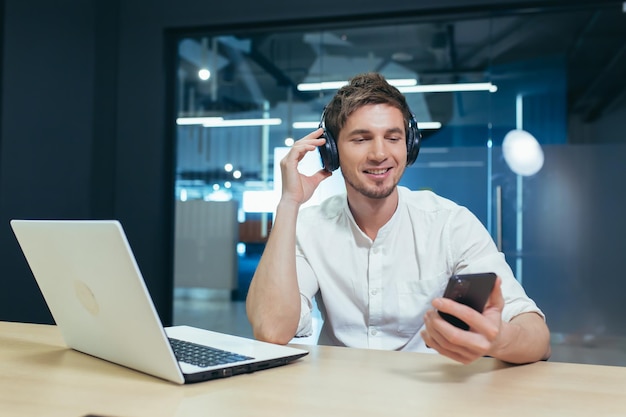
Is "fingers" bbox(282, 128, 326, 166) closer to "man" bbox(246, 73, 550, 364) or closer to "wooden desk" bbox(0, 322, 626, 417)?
"man" bbox(246, 73, 550, 364)

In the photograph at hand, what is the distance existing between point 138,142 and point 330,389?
9.43 ft

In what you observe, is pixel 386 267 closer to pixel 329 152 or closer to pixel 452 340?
pixel 329 152

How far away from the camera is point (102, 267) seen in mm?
842

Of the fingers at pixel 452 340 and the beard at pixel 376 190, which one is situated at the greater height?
the beard at pixel 376 190

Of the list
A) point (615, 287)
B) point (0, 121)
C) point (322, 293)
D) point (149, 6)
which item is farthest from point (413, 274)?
point (149, 6)

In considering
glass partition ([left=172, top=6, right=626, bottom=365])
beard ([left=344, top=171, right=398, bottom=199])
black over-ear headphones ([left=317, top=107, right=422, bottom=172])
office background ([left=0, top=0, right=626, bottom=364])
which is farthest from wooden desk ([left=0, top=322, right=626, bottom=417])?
glass partition ([left=172, top=6, right=626, bottom=365])

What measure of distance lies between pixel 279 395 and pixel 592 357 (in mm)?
3033

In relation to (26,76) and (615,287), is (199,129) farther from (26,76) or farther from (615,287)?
(615,287)

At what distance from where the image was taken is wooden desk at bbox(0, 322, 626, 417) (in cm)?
78

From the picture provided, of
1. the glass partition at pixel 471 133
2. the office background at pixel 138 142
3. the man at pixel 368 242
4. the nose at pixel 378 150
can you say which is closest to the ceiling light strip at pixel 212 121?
the glass partition at pixel 471 133

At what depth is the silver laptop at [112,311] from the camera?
81 cm

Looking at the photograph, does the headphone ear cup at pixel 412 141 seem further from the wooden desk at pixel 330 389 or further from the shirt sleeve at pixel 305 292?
the wooden desk at pixel 330 389

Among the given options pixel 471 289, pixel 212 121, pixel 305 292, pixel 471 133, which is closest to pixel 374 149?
pixel 305 292

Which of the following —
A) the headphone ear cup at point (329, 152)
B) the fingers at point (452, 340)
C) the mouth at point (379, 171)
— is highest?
the headphone ear cup at point (329, 152)
